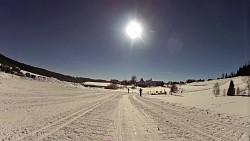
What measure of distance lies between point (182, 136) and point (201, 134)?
2.89ft

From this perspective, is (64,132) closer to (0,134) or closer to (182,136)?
(0,134)

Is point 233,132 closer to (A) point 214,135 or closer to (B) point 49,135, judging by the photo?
(A) point 214,135

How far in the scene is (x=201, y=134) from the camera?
8812 mm

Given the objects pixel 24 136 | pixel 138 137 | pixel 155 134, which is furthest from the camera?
pixel 155 134

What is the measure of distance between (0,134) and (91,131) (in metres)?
3.01

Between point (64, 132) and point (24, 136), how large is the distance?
141 cm

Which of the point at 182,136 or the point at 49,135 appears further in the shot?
the point at 182,136

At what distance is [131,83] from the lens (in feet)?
651

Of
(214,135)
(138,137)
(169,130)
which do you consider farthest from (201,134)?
(138,137)

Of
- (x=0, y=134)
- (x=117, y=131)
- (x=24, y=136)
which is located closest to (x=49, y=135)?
(x=24, y=136)

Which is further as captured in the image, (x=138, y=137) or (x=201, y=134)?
(x=201, y=134)

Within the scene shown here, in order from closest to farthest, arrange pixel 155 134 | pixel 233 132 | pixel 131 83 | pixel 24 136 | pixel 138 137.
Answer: pixel 24 136
pixel 138 137
pixel 155 134
pixel 233 132
pixel 131 83

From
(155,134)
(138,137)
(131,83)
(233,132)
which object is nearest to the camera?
(138,137)

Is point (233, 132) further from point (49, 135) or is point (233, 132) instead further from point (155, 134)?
point (49, 135)
